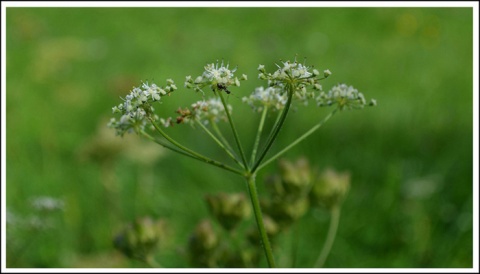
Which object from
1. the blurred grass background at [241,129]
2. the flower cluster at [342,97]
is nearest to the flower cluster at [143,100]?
the flower cluster at [342,97]

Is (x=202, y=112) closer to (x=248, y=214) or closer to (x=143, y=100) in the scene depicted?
(x=143, y=100)

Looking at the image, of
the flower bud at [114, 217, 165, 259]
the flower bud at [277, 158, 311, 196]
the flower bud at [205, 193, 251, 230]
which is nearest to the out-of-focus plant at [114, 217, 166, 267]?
the flower bud at [114, 217, 165, 259]

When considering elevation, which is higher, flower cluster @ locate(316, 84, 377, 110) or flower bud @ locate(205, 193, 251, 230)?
flower cluster @ locate(316, 84, 377, 110)

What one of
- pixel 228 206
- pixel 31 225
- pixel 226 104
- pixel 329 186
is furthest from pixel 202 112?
pixel 31 225

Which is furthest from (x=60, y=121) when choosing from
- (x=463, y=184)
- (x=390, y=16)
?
(x=390, y=16)

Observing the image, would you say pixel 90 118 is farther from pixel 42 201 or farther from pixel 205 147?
pixel 42 201

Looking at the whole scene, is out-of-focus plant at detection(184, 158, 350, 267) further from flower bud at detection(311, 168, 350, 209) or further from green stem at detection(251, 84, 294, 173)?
green stem at detection(251, 84, 294, 173)

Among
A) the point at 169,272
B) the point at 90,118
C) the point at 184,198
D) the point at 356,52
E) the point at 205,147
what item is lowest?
the point at 169,272
